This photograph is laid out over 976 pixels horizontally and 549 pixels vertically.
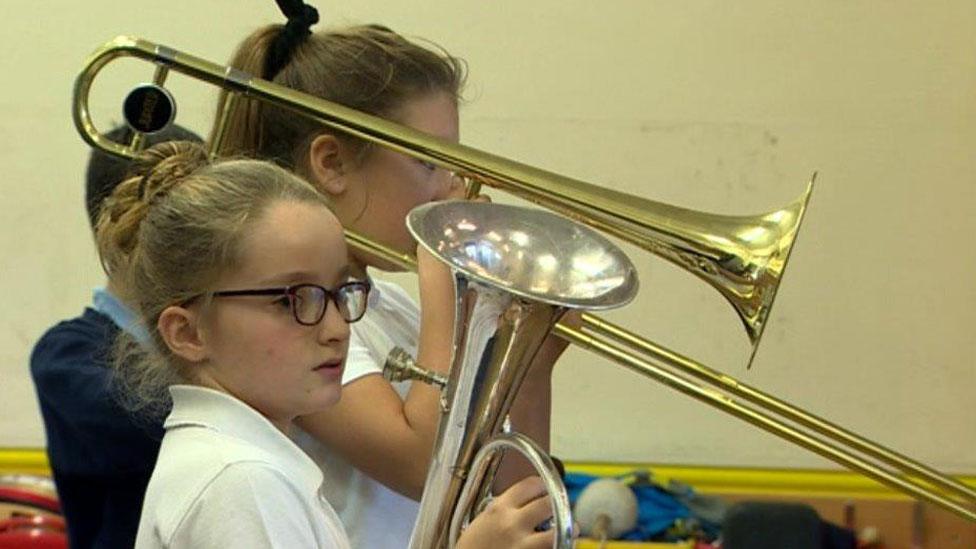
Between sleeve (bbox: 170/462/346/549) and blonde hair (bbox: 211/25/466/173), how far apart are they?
40cm

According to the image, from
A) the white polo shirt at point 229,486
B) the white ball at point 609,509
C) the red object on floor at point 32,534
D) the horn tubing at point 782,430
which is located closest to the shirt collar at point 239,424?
the white polo shirt at point 229,486

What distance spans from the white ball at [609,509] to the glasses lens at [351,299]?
1103 mm

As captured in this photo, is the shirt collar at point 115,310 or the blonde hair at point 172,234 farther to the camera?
the shirt collar at point 115,310

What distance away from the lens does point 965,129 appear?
87.2 inches

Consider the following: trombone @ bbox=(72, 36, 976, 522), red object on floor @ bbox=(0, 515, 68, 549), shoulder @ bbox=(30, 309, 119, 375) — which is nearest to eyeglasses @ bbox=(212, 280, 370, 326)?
trombone @ bbox=(72, 36, 976, 522)

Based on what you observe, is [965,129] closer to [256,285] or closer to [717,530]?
[717,530]

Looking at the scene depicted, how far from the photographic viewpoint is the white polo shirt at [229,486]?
35.4 inches

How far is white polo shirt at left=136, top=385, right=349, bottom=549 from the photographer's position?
0.90m

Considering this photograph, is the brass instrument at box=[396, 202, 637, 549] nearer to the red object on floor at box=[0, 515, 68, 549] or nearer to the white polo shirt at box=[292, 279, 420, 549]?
the white polo shirt at box=[292, 279, 420, 549]

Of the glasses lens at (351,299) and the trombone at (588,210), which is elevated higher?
the trombone at (588,210)

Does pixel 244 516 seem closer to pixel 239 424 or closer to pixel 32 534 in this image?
pixel 239 424

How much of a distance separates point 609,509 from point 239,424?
46.5 inches

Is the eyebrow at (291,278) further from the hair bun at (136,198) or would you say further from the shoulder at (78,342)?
the shoulder at (78,342)

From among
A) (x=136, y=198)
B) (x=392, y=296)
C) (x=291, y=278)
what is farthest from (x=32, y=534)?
(x=291, y=278)
